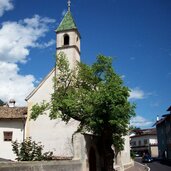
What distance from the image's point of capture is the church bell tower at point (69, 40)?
36.3 metres

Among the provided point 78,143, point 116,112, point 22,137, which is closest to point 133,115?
point 116,112

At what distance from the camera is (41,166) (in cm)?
1284

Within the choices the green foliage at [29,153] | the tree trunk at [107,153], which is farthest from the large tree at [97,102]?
the green foliage at [29,153]

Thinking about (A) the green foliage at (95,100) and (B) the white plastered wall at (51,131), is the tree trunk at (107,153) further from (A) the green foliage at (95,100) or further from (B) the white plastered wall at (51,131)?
(B) the white plastered wall at (51,131)

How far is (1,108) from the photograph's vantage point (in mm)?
38594

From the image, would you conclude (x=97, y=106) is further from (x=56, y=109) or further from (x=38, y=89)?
(x=38, y=89)

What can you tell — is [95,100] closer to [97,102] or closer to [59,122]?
[97,102]

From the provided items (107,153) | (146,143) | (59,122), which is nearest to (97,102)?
(107,153)

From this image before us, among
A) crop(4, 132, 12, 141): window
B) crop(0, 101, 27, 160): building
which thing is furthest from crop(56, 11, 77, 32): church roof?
crop(4, 132, 12, 141): window

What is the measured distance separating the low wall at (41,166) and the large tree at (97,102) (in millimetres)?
5693

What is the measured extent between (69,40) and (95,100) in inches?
591

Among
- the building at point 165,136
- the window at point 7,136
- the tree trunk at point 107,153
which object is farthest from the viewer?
the building at point 165,136

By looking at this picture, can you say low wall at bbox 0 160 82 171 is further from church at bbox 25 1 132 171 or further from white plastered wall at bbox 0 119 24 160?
white plastered wall at bbox 0 119 24 160

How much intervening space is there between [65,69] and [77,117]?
4.67 meters
